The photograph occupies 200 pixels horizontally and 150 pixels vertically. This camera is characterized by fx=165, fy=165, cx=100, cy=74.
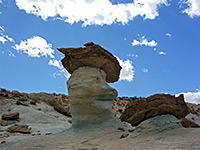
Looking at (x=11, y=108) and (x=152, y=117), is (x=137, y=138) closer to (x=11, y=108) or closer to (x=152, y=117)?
(x=152, y=117)

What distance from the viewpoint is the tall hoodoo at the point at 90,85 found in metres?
6.97

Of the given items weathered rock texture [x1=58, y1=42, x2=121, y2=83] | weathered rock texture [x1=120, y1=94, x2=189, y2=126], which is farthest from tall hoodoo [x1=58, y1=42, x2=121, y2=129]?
weathered rock texture [x1=120, y1=94, x2=189, y2=126]

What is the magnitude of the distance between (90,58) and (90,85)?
1.24m

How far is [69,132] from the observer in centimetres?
679

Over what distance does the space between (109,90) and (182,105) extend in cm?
286

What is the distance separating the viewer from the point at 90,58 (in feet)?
24.5

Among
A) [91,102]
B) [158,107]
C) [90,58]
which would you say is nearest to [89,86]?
[91,102]

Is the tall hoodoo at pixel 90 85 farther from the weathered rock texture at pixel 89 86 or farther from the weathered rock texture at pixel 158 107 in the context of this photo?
the weathered rock texture at pixel 158 107

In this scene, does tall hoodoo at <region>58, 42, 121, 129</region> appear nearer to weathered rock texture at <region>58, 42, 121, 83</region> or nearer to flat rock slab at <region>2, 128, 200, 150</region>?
weathered rock texture at <region>58, 42, 121, 83</region>

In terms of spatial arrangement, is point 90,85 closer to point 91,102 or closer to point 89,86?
point 89,86

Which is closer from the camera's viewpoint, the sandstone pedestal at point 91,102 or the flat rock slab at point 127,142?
the flat rock slab at point 127,142

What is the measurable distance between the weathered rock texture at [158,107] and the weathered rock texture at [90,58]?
2.41 meters

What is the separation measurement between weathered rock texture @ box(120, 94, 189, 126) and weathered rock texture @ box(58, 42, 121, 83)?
2414mm

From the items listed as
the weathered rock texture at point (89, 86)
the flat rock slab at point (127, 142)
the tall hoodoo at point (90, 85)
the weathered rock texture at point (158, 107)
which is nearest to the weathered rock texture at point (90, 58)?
the tall hoodoo at point (90, 85)
